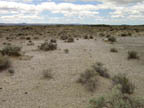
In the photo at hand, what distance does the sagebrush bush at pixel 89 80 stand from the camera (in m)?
6.13

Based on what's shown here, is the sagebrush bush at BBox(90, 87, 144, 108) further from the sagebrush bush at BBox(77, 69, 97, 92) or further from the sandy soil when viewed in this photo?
the sagebrush bush at BBox(77, 69, 97, 92)

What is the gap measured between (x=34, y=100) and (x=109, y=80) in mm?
3533

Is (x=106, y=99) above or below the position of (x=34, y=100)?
above

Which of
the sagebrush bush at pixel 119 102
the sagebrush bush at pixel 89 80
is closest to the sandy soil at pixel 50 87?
the sagebrush bush at pixel 89 80

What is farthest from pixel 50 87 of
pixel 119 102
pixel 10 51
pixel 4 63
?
pixel 10 51

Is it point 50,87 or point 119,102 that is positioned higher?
point 119,102

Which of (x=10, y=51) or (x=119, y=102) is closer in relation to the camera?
(x=119, y=102)

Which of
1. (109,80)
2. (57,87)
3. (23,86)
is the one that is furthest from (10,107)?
(109,80)

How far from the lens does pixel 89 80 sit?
6453 millimetres

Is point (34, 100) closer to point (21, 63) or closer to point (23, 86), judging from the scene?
point (23, 86)

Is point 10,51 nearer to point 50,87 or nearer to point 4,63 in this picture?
point 4,63

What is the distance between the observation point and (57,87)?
626 cm

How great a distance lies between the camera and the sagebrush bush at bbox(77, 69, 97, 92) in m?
6.13

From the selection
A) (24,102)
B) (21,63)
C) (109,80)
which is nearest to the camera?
(24,102)
